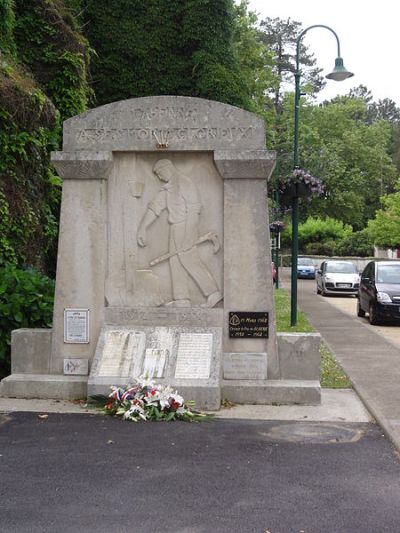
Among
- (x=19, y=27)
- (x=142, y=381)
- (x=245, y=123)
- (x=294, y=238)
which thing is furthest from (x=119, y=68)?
(x=142, y=381)

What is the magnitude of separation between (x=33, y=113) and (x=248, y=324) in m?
6.86

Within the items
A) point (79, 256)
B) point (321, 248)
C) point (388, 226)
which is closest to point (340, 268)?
point (388, 226)

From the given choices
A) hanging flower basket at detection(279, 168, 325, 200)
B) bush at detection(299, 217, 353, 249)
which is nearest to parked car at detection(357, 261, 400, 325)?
hanging flower basket at detection(279, 168, 325, 200)

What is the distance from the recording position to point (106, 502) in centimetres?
468

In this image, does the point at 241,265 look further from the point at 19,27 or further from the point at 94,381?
the point at 19,27

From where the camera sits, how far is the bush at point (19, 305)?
8711 mm

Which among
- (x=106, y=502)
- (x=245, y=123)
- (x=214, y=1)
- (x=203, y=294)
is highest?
(x=214, y=1)

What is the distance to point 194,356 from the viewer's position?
302 inches

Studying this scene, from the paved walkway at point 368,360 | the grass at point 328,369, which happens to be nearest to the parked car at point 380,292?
the paved walkway at point 368,360

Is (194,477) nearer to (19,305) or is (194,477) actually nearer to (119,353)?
(119,353)

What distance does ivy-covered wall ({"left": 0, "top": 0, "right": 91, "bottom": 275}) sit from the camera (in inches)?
469

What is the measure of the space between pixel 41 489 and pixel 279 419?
112 inches

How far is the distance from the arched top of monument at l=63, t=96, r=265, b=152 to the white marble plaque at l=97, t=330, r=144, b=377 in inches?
86.4

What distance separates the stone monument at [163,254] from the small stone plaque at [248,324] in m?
0.01
